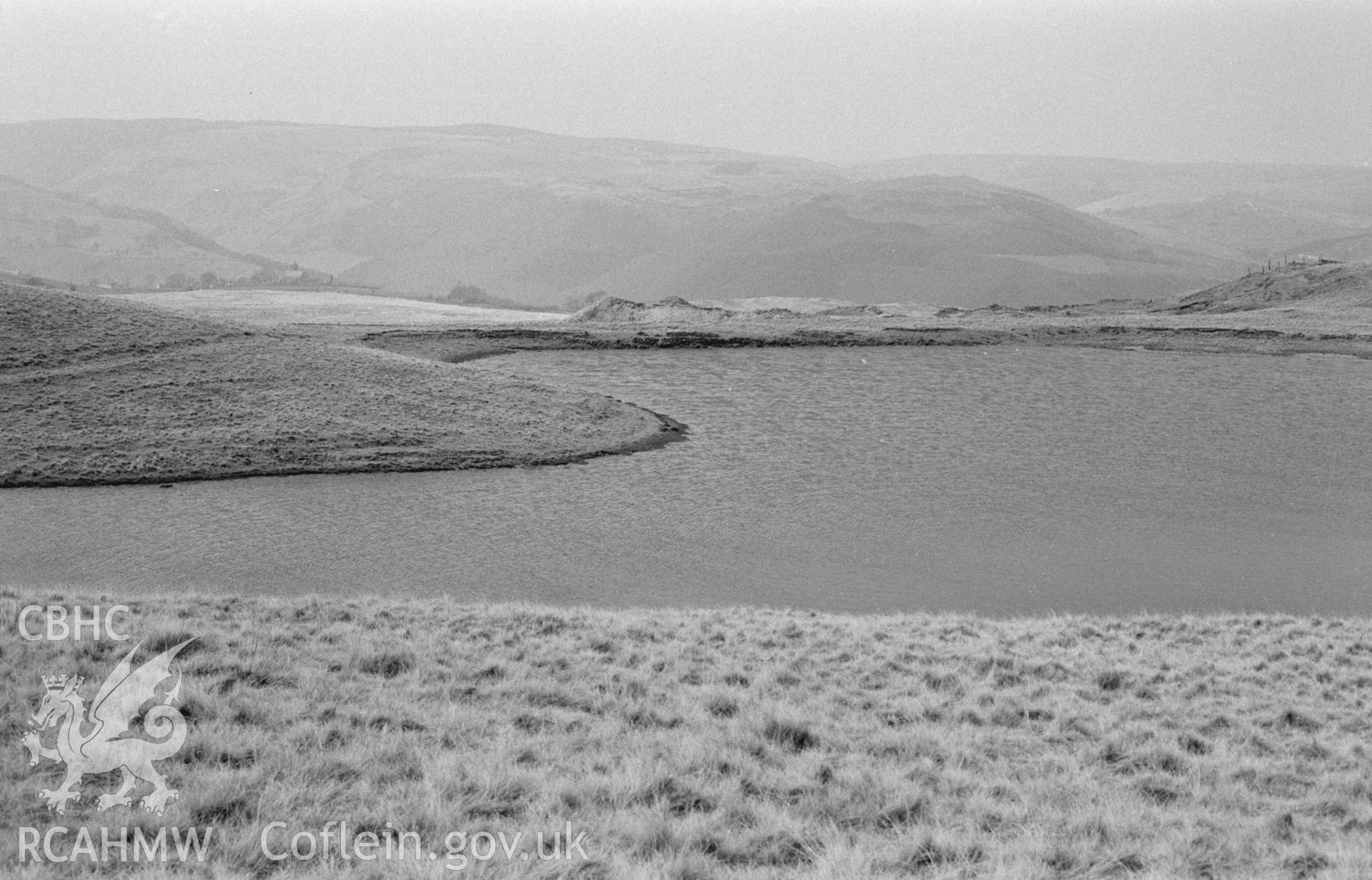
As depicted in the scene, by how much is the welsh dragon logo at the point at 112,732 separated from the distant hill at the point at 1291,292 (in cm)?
5377

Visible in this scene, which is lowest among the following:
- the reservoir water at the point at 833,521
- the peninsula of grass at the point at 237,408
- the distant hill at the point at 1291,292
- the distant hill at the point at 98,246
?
the reservoir water at the point at 833,521

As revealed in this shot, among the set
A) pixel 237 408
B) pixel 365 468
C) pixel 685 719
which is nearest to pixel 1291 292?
pixel 365 468

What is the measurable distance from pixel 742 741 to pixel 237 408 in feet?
62.9

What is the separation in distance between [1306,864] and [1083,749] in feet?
6.79

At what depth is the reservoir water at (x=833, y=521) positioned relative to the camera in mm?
14109

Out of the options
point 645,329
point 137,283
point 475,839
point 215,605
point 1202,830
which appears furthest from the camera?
point 137,283

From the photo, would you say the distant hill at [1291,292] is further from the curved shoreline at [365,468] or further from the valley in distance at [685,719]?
the valley in distance at [685,719]

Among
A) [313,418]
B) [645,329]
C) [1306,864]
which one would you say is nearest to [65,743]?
[1306,864]

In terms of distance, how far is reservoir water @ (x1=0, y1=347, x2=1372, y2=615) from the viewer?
14.1m

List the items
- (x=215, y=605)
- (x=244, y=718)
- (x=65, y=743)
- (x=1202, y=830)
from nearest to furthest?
(x=1202, y=830)
(x=65, y=743)
(x=244, y=718)
(x=215, y=605)

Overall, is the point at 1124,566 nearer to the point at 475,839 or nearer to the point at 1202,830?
the point at 1202,830

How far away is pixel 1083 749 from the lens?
25.2 feet

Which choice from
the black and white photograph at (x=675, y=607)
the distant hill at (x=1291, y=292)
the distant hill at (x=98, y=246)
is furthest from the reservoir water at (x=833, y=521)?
the distant hill at (x=98, y=246)

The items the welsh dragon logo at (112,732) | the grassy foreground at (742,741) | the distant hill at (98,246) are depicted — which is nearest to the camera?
the grassy foreground at (742,741)
